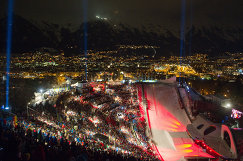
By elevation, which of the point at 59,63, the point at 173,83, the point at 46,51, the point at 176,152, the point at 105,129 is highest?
the point at 46,51

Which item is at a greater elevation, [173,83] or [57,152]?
[173,83]

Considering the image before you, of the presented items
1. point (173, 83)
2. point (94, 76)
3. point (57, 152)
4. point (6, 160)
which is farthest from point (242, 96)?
point (94, 76)

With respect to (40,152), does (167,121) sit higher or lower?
lower

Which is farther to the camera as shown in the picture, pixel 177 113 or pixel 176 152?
pixel 177 113

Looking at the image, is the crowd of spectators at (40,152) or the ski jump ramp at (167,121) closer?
the crowd of spectators at (40,152)

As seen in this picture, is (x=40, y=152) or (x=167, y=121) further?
(x=167, y=121)

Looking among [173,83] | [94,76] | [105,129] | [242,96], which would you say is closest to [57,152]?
[105,129]

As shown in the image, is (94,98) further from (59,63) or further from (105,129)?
(59,63)

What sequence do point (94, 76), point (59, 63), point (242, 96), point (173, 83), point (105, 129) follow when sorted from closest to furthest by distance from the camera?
point (105, 129), point (173, 83), point (242, 96), point (94, 76), point (59, 63)

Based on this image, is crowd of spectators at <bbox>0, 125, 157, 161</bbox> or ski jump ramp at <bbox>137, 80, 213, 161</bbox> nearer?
crowd of spectators at <bbox>0, 125, 157, 161</bbox>

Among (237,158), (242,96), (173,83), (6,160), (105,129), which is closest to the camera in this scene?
(6,160)
